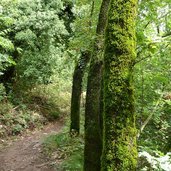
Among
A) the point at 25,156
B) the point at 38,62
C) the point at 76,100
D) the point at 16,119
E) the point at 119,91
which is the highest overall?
the point at 38,62

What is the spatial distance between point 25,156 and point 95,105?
204 inches

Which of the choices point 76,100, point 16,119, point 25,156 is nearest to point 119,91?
point 25,156

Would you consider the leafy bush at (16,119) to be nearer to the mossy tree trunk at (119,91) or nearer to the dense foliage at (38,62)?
the dense foliage at (38,62)

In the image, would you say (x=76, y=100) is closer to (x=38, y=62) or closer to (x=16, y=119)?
(x=16, y=119)

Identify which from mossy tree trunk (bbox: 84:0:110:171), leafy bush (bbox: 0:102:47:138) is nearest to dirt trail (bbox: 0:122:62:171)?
leafy bush (bbox: 0:102:47:138)

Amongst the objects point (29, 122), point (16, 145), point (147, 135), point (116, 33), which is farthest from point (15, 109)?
point (116, 33)

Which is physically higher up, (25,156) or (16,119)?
(16,119)

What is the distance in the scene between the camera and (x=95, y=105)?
6645mm

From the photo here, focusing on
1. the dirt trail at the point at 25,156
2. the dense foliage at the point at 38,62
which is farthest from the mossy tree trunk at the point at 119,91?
the dirt trail at the point at 25,156

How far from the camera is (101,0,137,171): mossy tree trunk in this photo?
143 inches

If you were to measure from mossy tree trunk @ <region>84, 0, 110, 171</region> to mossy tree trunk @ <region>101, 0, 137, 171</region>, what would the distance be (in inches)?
91.7

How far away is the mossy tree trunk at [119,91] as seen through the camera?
3633mm

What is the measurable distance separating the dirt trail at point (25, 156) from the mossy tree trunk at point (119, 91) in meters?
5.85

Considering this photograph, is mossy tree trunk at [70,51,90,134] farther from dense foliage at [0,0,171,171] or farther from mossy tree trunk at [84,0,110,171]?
mossy tree trunk at [84,0,110,171]
